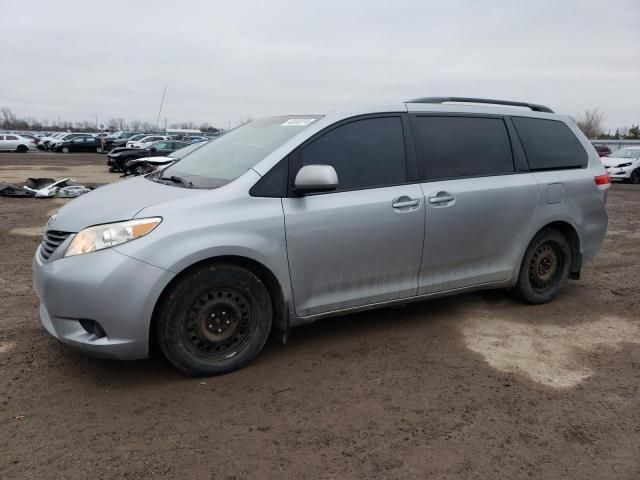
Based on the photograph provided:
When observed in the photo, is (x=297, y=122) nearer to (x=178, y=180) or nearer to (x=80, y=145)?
(x=178, y=180)

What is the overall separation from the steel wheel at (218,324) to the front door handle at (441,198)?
→ 1.60 m


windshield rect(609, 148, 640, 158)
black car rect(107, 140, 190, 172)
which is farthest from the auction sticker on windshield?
windshield rect(609, 148, 640, 158)

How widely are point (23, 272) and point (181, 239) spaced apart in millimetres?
3717

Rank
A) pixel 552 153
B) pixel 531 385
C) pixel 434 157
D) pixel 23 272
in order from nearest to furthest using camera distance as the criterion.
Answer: pixel 531 385 → pixel 434 157 → pixel 552 153 → pixel 23 272

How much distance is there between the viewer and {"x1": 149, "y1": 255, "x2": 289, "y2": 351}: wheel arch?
10.8 ft

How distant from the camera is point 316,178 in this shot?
3.53 metres

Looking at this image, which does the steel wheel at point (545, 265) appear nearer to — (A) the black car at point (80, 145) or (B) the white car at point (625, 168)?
(B) the white car at point (625, 168)

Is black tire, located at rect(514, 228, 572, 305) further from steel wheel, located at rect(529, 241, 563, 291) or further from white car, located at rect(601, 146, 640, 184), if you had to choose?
white car, located at rect(601, 146, 640, 184)

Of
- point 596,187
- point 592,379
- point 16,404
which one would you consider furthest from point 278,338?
point 596,187

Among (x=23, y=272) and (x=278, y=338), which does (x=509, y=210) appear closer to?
(x=278, y=338)

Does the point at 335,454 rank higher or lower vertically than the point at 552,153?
lower

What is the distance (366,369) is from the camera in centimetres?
369

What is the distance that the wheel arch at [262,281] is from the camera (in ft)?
10.8

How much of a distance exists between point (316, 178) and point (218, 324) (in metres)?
1.11
